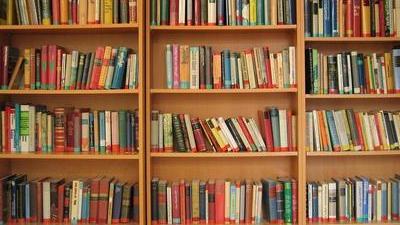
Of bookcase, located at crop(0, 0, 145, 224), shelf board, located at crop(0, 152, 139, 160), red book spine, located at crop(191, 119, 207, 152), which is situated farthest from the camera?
bookcase, located at crop(0, 0, 145, 224)

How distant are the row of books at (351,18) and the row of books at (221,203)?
0.91m

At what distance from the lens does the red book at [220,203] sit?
247 cm

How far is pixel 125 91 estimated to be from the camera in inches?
94.3

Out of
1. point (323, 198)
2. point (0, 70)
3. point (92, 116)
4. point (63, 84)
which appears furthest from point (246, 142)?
point (0, 70)

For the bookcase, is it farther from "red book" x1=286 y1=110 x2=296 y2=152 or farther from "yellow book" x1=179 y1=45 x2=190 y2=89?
"red book" x1=286 y1=110 x2=296 y2=152

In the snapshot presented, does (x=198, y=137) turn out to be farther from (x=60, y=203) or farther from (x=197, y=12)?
(x=60, y=203)

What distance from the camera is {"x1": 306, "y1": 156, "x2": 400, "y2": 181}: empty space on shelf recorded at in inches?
106

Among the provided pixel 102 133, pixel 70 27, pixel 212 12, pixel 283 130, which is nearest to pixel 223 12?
pixel 212 12

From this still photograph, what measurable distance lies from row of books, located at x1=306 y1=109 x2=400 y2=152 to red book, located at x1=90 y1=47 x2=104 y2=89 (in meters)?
1.23

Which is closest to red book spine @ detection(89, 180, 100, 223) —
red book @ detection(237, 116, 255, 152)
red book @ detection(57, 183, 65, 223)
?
red book @ detection(57, 183, 65, 223)

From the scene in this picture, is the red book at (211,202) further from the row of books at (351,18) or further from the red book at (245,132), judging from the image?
the row of books at (351,18)

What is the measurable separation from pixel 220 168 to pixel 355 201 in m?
0.82

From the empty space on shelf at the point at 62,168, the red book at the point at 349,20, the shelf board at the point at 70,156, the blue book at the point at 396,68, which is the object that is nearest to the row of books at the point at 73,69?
the shelf board at the point at 70,156

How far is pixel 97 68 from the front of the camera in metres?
2.45
